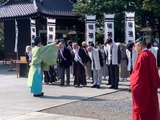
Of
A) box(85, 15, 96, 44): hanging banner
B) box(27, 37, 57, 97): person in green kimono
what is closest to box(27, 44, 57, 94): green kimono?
box(27, 37, 57, 97): person in green kimono

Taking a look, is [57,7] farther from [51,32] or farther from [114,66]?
[114,66]

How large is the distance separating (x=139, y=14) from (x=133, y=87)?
18472 mm

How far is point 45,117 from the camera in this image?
8.11 m

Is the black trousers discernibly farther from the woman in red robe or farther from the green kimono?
the woman in red robe

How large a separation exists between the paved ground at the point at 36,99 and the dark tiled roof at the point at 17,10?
10820 millimetres

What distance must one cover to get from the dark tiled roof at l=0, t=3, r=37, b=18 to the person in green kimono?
42.4ft

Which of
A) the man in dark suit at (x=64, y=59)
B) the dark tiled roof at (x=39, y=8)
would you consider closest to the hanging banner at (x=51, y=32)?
the dark tiled roof at (x=39, y=8)

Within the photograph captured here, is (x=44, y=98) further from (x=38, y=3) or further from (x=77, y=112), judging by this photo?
(x=38, y=3)

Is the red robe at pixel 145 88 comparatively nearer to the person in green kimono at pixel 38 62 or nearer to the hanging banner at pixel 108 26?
the person in green kimono at pixel 38 62

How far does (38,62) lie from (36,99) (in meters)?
1.30

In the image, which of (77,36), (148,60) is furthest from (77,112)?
(77,36)

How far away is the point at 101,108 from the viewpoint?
29.9 feet

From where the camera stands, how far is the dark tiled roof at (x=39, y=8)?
→ 24.7m

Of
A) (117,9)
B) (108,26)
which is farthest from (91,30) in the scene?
(117,9)
